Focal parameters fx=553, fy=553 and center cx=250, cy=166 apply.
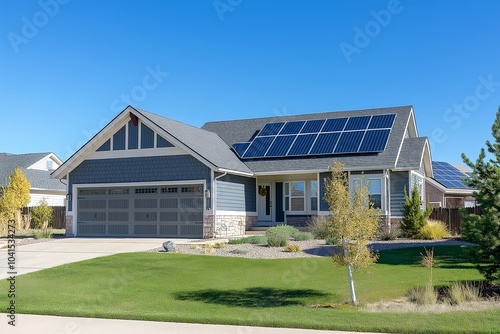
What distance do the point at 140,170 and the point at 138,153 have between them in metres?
0.83

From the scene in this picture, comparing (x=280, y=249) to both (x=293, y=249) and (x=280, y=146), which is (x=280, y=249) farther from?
(x=280, y=146)

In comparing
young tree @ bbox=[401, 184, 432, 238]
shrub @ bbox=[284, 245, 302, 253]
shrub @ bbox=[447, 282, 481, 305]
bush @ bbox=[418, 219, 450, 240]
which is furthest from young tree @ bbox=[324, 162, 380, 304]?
young tree @ bbox=[401, 184, 432, 238]

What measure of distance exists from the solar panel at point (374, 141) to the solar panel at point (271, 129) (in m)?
5.51

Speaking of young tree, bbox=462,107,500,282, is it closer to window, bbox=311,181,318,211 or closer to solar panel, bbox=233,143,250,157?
window, bbox=311,181,318,211

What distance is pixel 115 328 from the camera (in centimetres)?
955

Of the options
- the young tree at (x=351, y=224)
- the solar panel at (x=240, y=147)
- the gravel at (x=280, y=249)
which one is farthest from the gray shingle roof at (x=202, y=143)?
the young tree at (x=351, y=224)

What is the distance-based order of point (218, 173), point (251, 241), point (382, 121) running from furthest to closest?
point (382, 121), point (218, 173), point (251, 241)

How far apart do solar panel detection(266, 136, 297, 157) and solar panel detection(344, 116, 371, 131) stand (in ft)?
9.81

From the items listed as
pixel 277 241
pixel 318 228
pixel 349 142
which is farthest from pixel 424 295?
pixel 349 142

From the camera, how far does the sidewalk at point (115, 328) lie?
9.19 m

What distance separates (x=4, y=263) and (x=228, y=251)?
24.7 feet

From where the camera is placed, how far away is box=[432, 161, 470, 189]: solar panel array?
123ft

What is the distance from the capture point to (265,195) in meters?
29.8

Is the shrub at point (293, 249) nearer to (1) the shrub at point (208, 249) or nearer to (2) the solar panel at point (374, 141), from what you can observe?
(1) the shrub at point (208, 249)
